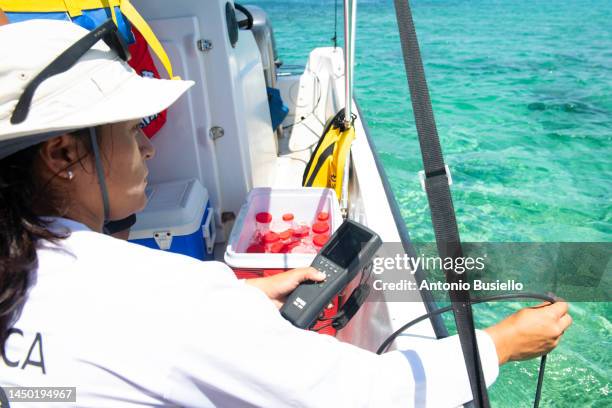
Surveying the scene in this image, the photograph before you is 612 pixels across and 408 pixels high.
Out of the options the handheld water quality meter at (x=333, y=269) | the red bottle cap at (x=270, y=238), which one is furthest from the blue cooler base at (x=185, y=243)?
the handheld water quality meter at (x=333, y=269)

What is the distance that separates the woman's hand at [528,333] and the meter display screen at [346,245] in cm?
51

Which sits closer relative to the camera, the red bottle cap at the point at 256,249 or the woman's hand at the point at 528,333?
the woman's hand at the point at 528,333

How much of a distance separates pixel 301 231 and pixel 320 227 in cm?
12

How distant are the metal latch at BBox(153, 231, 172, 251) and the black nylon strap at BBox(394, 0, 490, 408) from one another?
1.30 meters

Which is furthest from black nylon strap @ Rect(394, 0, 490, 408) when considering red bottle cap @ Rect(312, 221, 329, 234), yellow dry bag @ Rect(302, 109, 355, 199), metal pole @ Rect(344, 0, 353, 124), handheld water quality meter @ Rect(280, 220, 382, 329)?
yellow dry bag @ Rect(302, 109, 355, 199)

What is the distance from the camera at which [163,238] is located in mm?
1661

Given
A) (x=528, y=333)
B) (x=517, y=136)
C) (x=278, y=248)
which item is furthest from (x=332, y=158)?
(x=517, y=136)

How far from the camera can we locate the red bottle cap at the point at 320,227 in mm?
1794

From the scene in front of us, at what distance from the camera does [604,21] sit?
1220 centimetres

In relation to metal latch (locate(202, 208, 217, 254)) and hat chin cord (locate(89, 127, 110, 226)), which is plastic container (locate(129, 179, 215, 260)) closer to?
metal latch (locate(202, 208, 217, 254))

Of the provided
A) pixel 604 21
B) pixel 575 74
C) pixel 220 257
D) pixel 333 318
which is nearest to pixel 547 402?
pixel 333 318

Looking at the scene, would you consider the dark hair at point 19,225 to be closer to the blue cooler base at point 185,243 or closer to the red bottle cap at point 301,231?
the blue cooler base at point 185,243

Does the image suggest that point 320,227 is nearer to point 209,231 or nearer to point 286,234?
point 286,234

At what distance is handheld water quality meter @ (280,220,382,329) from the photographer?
1186mm
